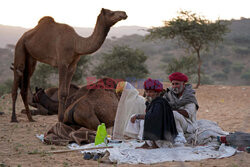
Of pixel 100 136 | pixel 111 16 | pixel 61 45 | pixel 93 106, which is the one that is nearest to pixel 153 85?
pixel 100 136

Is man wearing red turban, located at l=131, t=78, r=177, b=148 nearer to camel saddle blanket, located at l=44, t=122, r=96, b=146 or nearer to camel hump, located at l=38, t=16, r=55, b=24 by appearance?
camel saddle blanket, located at l=44, t=122, r=96, b=146

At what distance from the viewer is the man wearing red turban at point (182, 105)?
4488 millimetres

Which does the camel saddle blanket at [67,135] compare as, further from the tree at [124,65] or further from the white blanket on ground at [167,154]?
the tree at [124,65]

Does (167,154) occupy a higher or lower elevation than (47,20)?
lower

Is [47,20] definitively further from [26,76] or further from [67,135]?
[67,135]

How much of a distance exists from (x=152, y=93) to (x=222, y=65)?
30.0 meters

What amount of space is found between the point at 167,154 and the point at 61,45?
3.46m

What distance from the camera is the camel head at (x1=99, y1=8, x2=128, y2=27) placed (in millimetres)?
5996

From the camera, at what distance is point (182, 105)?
4645mm

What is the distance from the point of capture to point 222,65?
33.2 meters

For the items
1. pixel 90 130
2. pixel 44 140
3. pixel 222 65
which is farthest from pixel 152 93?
pixel 222 65

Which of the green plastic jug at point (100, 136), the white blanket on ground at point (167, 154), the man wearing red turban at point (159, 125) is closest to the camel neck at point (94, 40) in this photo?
the green plastic jug at point (100, 136)

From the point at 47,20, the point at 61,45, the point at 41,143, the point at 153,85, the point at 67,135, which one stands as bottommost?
the point at 41,143

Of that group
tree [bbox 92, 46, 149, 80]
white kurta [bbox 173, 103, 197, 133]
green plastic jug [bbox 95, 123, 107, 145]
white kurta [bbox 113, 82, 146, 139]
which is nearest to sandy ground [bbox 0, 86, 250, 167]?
green plastic jug [bbox 95, 123, 107, 145]
